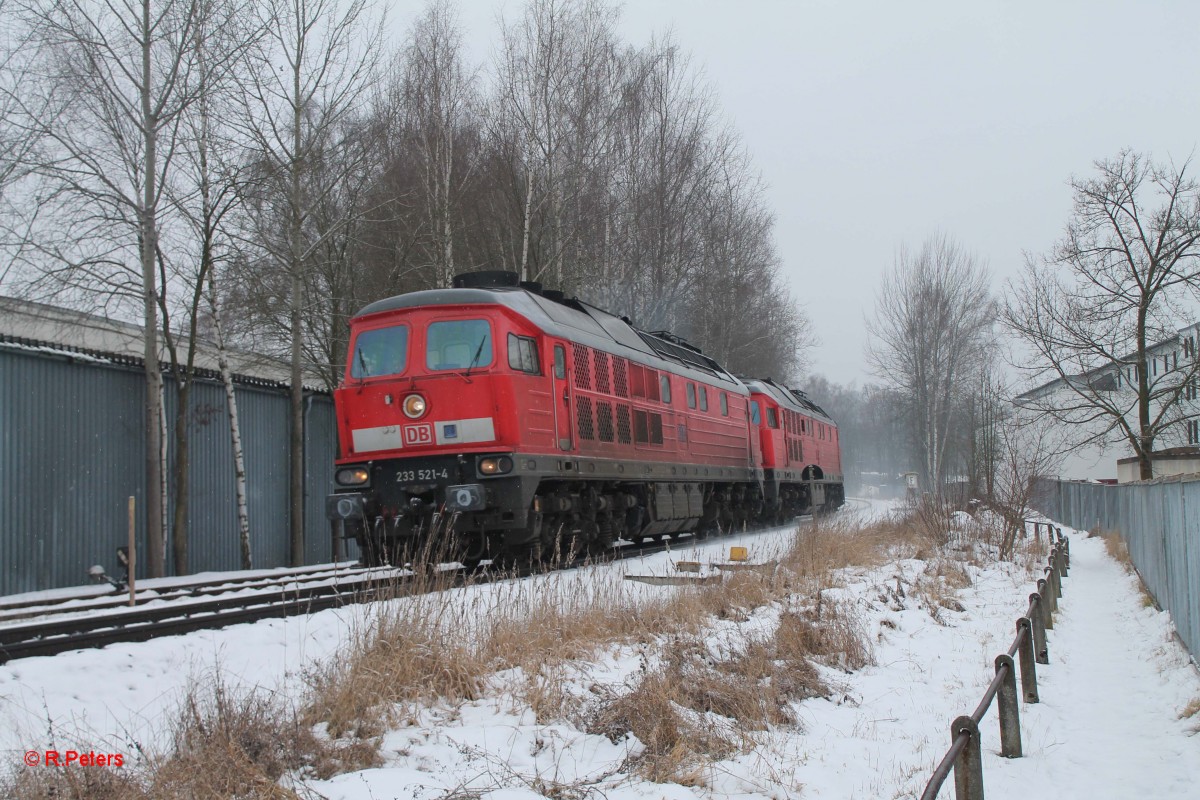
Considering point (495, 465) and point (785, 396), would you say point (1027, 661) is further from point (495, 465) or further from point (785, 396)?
point (785, 396)

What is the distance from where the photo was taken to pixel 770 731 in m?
5.80

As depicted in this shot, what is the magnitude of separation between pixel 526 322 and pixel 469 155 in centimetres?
1446

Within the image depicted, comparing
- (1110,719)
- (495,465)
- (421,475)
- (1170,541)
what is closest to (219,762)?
(1110,719)

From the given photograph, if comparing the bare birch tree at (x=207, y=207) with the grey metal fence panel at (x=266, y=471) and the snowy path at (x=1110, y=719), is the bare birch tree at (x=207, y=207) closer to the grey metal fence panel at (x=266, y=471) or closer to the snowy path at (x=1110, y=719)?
the grey metal fence panel at (x=266, y=471)

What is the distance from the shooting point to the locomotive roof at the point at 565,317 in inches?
441

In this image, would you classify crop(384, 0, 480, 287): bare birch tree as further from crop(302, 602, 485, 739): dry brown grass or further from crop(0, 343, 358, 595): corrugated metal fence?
crop(302, 602, 485, 739): dry brown grass

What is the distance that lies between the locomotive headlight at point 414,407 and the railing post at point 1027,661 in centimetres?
651

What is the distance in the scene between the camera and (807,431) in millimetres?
27609

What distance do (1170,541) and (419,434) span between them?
7537 millimetres

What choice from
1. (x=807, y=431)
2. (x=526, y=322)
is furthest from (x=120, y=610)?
(x=807, y=431)

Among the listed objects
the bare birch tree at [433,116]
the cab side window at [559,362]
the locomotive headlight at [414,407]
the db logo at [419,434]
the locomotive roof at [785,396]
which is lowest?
the db logo at [419,434]

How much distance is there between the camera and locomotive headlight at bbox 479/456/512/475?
1036 centimetres

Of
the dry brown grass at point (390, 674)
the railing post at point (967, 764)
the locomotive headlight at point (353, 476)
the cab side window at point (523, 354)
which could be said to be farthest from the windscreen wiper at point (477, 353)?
the railing post at point (967, 764)

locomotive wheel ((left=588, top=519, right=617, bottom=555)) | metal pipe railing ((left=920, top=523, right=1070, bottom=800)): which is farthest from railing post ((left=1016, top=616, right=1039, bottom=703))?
→ locomotive wheel ((left=588, top=519, right=617, bottom=555))
